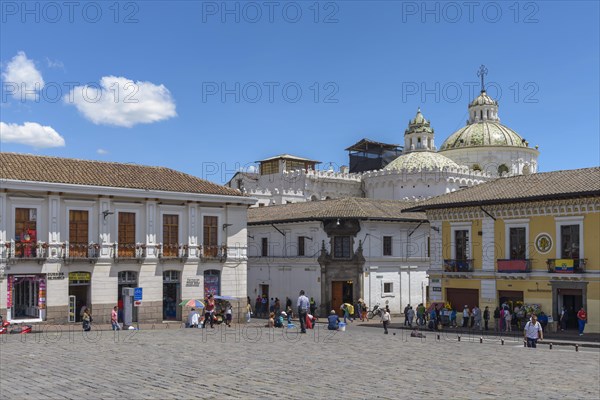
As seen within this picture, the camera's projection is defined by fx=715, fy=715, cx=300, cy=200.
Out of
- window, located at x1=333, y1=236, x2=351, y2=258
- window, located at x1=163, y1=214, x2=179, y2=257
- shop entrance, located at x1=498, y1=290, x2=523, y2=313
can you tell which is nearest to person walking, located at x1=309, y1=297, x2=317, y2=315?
window, located at x1=333, y1=236, x2=351, y2=258

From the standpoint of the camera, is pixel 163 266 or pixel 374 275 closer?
pixel 163 266

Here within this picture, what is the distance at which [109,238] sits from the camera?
34.0 m

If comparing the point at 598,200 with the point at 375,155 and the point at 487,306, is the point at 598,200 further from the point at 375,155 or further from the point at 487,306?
the point at 375,155

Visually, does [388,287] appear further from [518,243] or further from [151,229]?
[151,229]

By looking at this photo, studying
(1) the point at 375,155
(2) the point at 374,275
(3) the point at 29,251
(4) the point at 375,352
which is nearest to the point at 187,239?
(3) the point at 29,251

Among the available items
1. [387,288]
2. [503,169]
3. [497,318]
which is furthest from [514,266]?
[503,169]

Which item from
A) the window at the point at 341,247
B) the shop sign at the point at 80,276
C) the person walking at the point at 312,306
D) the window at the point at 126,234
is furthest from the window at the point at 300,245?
the shop sign at the point at 80,276

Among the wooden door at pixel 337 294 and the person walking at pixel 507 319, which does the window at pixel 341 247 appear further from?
the person walking at pixel 507 319

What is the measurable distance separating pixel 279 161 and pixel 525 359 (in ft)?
176

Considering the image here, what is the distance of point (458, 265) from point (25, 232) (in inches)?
818

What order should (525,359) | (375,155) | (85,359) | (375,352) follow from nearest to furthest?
(85,359), (525,359), (375,352), (375,155)

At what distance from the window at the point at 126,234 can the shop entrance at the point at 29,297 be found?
401 centimetres

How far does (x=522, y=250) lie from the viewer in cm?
3366

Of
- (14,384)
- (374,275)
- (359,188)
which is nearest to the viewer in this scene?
(14,384)
